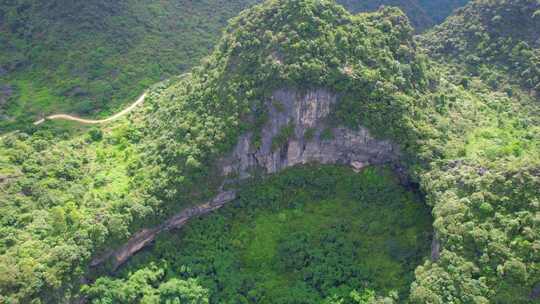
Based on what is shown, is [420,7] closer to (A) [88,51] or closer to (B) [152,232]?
(A) [88,51]

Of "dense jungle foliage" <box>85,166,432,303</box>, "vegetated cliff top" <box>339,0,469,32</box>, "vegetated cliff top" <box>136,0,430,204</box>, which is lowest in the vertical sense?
"dense jungle foliage" <box>85,166,432,303</box>

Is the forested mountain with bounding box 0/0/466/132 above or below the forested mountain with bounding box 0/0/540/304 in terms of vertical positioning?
above

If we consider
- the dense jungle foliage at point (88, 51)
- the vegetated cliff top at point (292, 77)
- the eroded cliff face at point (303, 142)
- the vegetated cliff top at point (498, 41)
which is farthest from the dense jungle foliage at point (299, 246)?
the dense jungle foliage at point (88, 51)

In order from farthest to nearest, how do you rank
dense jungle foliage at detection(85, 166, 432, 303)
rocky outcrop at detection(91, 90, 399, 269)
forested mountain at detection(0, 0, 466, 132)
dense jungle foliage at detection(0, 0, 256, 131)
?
dense jungle foliage at detection(0, 0, 256, 131) → forested mountain at detection(0, 0, 466, 132) → rocky outcrop at detection(91, 90, 399, 269) → dense jungle foliage at detection(85, 166, 432, 303)

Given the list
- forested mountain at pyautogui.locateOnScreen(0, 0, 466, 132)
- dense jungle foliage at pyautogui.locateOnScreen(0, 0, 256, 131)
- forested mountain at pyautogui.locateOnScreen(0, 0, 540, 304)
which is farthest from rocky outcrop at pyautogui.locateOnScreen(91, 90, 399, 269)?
dense jungle foliage at pyautogui.locateOnScreen(0, 0, 256, 131)

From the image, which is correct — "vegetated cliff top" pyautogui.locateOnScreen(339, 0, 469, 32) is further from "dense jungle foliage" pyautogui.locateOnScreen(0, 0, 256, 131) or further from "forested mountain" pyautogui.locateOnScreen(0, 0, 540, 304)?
"forested mountain" pyautogui.locateOnScreen(0, 0, 540, 304)

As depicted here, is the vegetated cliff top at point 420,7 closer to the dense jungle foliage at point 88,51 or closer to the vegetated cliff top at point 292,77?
the dense jungle foliage at point 88,51

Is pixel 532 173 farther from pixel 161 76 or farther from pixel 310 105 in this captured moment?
pixel 161 76

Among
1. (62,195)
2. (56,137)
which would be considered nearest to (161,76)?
(56,137)
